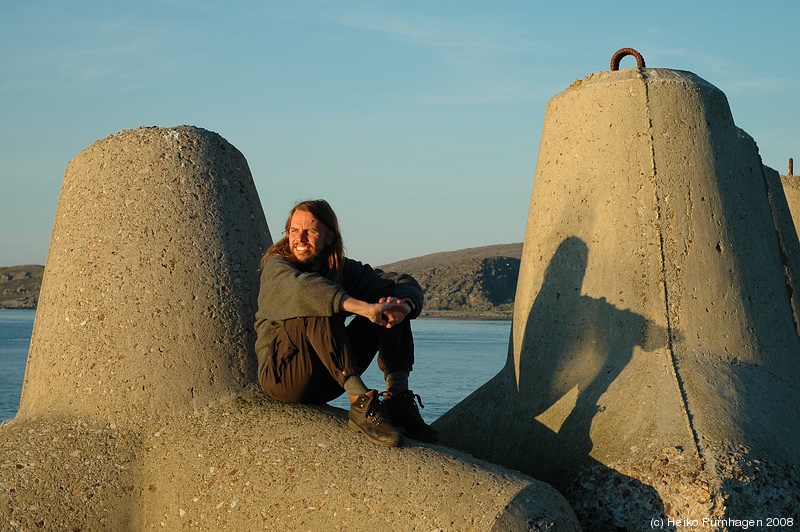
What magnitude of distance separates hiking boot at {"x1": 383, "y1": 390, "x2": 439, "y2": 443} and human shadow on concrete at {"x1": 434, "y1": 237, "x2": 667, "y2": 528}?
2.44 ft

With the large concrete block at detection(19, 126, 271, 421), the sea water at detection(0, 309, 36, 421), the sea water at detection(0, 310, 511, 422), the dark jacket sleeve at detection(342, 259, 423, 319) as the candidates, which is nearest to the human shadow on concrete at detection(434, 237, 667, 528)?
the dark jacket sleeve at detection(342, 259, 423, 319)

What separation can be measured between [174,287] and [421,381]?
52.5 ft

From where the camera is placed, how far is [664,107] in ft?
14.6

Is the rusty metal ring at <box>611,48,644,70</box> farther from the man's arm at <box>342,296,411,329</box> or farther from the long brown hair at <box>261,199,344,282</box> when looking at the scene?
the man's arm at <box>342,296,411,329</box>

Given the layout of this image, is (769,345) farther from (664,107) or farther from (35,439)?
(35,439)

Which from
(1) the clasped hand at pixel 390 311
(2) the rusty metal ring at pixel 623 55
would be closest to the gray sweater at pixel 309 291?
(1) the clasped hand at pixel 390 311

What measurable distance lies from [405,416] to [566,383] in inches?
39.4

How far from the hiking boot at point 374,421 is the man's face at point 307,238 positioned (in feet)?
2.42

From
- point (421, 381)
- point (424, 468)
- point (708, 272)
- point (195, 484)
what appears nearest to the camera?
point (424, 468)

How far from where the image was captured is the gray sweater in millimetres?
3627

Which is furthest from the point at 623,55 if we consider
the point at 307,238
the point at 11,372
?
the point at 11,372

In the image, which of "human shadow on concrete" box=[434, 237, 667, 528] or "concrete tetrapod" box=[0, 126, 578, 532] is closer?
"concrete tetrapod" box=[0, 126, 578, 532]

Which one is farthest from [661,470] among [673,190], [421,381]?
[421,381]

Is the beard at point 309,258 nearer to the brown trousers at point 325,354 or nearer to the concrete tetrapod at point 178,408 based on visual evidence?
the brown trousers at point 325,354
